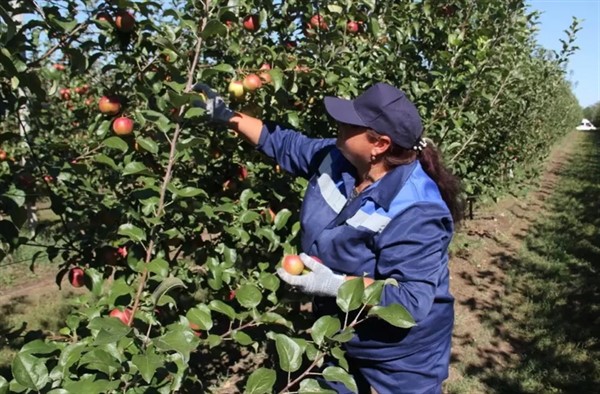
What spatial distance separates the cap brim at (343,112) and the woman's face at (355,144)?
31 millimetres

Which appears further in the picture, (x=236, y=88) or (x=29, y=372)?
(x=236, y=88)

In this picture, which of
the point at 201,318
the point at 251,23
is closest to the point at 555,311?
the point at 251,23

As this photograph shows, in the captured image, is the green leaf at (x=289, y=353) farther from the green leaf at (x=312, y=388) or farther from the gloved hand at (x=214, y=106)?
the gloved hand at (x=214, y=106)

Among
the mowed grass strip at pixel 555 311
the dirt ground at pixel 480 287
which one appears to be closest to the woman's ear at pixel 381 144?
the dirt ground at pixel 480 287

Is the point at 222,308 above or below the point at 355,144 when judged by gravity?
below

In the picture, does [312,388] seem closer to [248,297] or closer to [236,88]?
[248,297]

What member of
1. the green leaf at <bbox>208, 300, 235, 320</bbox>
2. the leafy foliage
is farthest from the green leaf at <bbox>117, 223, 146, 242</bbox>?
the green leaf at <bbox>208, 300, 235, 320</bbox>

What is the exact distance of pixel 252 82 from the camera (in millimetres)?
1853

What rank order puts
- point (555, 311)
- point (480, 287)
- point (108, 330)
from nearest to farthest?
point (108, 330), point (555, 311), point (480, 287)

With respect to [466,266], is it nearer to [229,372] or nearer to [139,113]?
[229,372]

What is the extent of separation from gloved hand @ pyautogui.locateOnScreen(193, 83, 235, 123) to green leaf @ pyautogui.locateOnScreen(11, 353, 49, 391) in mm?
1048

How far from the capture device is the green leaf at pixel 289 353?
1105mm

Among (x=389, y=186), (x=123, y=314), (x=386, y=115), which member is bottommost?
(x=123, y=314)

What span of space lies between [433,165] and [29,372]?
56.3 inches
